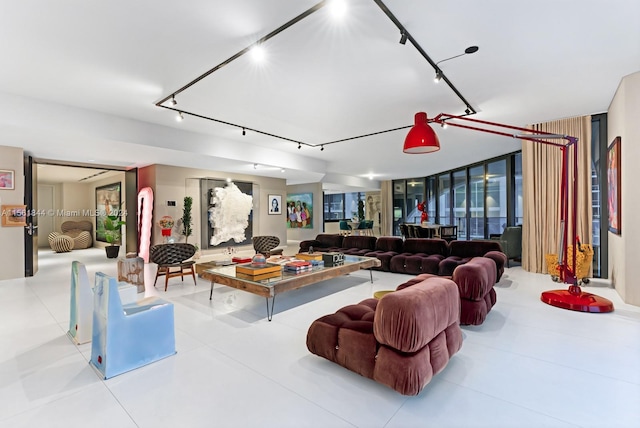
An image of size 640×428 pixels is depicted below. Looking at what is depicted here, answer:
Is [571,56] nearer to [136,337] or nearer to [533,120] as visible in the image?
[533,120]

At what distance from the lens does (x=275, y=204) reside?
1076cm

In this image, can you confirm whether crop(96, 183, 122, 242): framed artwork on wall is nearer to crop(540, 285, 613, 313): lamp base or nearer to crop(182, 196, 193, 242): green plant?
crop(182, 196, 193, 242): green plant

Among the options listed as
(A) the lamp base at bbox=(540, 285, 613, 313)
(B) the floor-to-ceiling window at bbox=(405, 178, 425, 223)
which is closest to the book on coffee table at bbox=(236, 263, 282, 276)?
(A) the lamp base at bbox=(540, 285, 613, 313)

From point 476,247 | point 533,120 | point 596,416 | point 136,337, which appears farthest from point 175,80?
point 533,120

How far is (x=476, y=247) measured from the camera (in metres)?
5.51

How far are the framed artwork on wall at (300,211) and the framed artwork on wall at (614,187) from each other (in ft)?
31.0

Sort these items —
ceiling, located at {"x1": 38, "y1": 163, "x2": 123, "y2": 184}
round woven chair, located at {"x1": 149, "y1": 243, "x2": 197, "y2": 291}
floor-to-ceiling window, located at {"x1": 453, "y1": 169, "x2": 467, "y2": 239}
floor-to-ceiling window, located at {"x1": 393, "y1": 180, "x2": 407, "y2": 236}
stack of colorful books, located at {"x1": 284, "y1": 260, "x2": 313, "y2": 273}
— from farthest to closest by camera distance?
floor-to-ceiling window, located at {"x1": 393, "y1": 180, "x2": 407, "y2": 236}, floor-to-ceiling window, located at {"x1": 453, "y1": 169, "x2": 467, "y2": 239}, ceiling, located at {"x1": 38, "y1": 163, "x2": 123, "y2": 184}, round woven chair, located at {"x1": 149, "y1": 243, "x2": 197, "y2": 291}, stack of colorful books, located at {"x1": 284, "y1": 260, "x2": 313, "y2": 273}

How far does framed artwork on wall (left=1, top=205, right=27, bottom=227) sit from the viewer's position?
18.9ft

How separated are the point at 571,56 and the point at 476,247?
3.16 metres

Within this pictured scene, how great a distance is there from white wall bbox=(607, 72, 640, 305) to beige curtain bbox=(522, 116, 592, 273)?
1.32 meters

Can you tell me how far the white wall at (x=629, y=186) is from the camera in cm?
392

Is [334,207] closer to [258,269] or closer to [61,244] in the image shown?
[61,244]

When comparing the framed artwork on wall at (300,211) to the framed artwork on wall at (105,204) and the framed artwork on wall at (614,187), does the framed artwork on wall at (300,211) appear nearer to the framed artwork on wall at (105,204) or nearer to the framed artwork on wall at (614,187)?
the framed artwork on wall at (105,204)

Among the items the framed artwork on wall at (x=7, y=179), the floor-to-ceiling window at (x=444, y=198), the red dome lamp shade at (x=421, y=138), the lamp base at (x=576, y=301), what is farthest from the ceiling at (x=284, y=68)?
the floor-to-ceiling window at (x=444, y=198)
